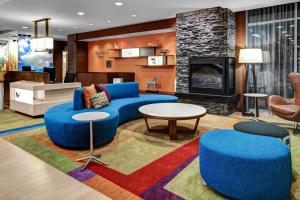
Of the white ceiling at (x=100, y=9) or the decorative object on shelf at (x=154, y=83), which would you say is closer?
the white ceiling at (x=100, y=9)

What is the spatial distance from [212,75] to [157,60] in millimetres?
2556

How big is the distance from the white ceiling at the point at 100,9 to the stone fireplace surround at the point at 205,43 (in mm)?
249

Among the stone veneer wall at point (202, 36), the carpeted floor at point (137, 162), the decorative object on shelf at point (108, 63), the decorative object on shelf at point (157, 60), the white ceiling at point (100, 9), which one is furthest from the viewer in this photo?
the decorative object on shelf at point (108, 63)

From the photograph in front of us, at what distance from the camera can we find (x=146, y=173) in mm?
2568

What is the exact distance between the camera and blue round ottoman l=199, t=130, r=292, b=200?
1.87m

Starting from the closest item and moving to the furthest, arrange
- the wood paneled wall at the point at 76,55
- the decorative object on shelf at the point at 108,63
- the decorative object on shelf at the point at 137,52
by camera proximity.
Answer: the decorative object on shelf at the point at 137,52 < the decorative object on shelf at the point at 108,63 < the wood paneled wall at the point at 76,55

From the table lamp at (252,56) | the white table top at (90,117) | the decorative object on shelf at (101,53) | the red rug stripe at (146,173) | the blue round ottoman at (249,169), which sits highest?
the decorative object on shelf at (101,53)

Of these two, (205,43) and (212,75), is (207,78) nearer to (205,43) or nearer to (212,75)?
(212,75)

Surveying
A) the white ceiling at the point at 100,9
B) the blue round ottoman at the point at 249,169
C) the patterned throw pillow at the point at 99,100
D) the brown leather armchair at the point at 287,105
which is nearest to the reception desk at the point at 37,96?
the patterned throw pillow at the point at 99,100

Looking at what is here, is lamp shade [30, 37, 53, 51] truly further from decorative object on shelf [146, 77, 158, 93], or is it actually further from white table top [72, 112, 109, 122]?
white table top [72, 112, 109, 122]

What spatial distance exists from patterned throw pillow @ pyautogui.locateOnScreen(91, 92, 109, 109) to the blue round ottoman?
7.84 ft

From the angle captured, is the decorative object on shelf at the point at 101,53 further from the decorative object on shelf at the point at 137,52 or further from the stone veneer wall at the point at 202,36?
the stone veneer wall at the point at 202,36

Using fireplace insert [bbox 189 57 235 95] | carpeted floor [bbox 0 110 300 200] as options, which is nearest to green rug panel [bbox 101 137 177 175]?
carpeted floor [bbox 0 110 300 200]

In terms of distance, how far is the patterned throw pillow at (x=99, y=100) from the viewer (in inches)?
160
